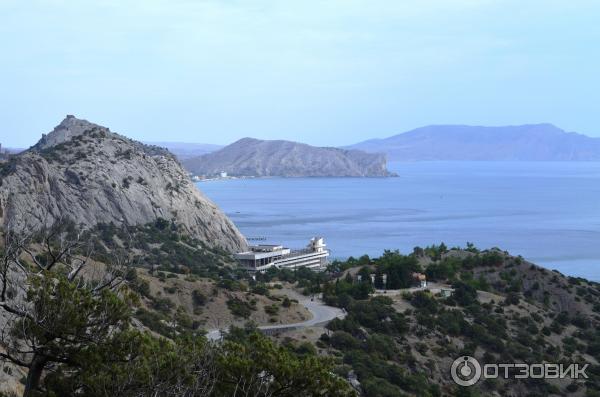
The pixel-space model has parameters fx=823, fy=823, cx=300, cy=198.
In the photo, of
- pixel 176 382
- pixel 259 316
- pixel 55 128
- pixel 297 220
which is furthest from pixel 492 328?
pixel 297 220

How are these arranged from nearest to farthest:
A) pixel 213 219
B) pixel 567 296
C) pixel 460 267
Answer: pixel 567 296 < pixel 460 267 < pixel 213 219

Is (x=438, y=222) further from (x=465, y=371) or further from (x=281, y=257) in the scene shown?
(x=465, y=371)

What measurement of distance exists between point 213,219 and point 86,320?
62592 mm

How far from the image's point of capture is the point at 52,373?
1405cm

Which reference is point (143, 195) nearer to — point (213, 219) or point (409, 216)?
point (213, 219)

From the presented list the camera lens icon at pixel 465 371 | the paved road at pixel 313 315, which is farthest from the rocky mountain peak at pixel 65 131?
the camera lens icon at pixel 465 371

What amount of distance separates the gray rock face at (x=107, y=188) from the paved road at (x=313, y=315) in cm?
A: 2115

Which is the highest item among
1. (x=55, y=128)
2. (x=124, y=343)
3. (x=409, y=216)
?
(x=55, y=128)

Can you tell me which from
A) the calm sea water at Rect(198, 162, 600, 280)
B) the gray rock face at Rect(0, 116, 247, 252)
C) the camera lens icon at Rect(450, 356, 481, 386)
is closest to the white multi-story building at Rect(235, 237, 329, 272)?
the gray rock face at Rect(0, 116, 247, 252)

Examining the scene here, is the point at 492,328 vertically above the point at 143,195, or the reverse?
the point at 143,195

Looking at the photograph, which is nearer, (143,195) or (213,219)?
(143,195)

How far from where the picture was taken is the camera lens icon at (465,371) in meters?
32.6

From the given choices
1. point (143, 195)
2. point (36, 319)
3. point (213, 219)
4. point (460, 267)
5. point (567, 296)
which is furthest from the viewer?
point (213, 219)

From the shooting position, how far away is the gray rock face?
60.8 meters
